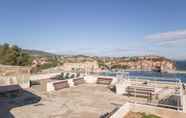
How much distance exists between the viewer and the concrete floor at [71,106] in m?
5.62

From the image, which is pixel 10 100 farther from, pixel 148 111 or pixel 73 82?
pixel 148 111

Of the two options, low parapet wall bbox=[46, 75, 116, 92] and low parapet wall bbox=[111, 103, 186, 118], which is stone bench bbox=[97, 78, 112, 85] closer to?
low parapet wall bbox=[46, 75, 116, 92]

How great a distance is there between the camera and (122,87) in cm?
868

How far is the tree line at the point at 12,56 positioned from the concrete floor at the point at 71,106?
16575 millimetres

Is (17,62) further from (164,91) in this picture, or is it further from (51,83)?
(164,91)

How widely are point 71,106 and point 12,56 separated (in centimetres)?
1899

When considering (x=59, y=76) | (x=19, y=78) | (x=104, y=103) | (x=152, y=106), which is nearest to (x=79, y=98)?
(x=104, y=103)

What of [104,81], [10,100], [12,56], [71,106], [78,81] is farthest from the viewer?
[12,56]

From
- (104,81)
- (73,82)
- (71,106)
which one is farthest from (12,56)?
(71,106)

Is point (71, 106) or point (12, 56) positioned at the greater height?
point (12, 56)

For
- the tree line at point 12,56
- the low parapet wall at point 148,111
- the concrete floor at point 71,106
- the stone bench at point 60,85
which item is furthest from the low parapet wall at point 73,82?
the tree line at point 12,56

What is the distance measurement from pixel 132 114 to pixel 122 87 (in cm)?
297

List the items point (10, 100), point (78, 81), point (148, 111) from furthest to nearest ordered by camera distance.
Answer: point (78, 81) → point (10, 100) → point (148, 111)

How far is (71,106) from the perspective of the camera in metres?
6.59
